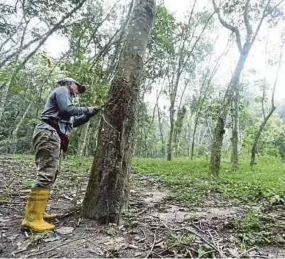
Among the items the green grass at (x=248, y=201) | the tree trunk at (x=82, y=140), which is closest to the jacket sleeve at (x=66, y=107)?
the green grass at (x=248, y=201)

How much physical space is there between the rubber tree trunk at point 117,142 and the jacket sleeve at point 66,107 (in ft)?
1.15

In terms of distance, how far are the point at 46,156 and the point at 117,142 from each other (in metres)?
0.92

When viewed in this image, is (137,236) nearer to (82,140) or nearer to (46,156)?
(46,156)

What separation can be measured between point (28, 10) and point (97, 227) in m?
11.5

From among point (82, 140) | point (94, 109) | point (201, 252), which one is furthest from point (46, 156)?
point (82, 140)

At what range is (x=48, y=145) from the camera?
451 centimetres

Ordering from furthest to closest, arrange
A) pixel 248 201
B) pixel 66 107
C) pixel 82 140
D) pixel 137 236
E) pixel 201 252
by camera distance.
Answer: pixel 82 140 < pixel 248 201 < pixel 66 107 < pixel 137 236 < pixel 201 252

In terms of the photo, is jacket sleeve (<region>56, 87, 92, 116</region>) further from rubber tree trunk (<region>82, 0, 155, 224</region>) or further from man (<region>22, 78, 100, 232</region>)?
rubber tree trunk (<region>82, 0, 155, 224</region>)

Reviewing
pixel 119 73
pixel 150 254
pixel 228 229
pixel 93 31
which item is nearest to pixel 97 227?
pixel 150 254

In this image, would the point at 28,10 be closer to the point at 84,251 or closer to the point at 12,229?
the point at 12,229

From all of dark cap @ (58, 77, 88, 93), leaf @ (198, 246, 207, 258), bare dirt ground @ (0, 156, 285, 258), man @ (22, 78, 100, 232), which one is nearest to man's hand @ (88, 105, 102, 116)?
man @ (22, 78, 100, 232)

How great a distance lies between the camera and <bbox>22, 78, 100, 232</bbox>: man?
443 centimetres

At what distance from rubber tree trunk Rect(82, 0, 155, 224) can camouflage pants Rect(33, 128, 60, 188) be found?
0.52m

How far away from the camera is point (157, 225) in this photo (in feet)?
15.3
